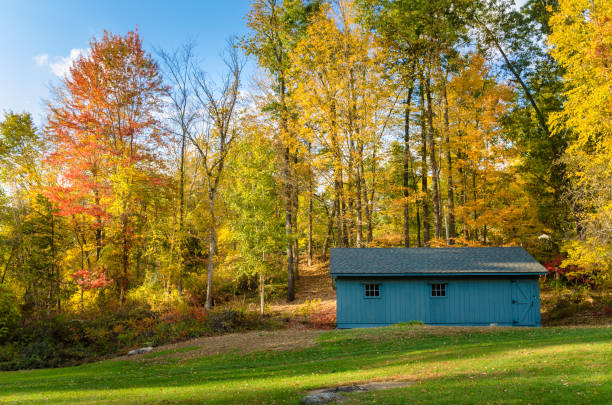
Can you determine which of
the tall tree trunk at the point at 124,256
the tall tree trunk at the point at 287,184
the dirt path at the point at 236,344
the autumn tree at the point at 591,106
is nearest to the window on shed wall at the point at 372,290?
the dirt path at the point at 236,344

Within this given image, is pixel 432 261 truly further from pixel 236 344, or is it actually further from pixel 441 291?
pixel 236 344

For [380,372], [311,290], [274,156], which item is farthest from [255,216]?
[380,372]

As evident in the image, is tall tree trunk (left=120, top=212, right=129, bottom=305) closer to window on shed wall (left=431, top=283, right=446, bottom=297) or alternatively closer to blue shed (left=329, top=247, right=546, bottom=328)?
blue shed (left=329, top=247, right=546, bottom=328)

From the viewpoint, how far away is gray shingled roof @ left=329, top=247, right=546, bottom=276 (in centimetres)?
1603

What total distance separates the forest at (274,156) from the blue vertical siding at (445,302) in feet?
9.29

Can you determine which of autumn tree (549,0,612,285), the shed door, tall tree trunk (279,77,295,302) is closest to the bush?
tall tree trunk (279,77,295,302)

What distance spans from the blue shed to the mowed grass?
2.96 meters

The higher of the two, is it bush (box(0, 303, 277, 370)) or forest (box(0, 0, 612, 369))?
forest (box(0, 0, 612, 369))

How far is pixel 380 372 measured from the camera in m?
8.44

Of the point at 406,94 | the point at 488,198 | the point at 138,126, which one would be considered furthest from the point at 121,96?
the point at 488,198

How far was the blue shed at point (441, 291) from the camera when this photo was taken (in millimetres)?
15977

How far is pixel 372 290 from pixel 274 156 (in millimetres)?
9193

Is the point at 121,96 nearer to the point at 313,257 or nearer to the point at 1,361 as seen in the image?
the point at 1,361

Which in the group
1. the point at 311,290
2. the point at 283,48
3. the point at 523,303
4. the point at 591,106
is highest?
the point at 283,48
